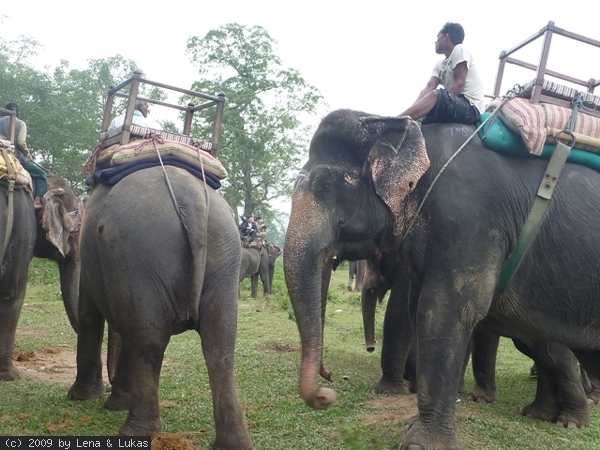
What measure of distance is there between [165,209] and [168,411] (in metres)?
1.61

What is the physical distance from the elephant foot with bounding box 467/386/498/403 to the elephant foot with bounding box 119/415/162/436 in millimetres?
3015

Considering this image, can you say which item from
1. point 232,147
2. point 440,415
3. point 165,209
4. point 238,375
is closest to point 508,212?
point 440,415

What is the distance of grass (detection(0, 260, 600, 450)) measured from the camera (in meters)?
4.14

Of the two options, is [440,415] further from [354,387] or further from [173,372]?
[173,372]

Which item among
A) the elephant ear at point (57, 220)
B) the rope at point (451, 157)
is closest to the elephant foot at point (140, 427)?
the rope at point (451, 157)

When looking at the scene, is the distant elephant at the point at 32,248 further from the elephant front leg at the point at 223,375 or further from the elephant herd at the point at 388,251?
the elephant front leg at the point at 223,375

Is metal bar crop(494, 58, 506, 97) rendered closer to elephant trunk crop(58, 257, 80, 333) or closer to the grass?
the grass

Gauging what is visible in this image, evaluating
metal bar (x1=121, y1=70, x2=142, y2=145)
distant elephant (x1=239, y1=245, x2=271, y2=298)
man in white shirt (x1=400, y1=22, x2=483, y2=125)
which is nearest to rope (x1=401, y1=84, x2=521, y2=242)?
man in white shirt (x1=400, y1=22, x2=483, y2=125)

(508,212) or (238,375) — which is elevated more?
(508,212)

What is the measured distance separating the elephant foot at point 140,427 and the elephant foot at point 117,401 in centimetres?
99

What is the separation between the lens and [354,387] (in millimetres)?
5938

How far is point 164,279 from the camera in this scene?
377cm

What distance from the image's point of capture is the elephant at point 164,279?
12.3ft

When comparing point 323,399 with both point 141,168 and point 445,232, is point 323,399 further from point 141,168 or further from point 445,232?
point 141,168
